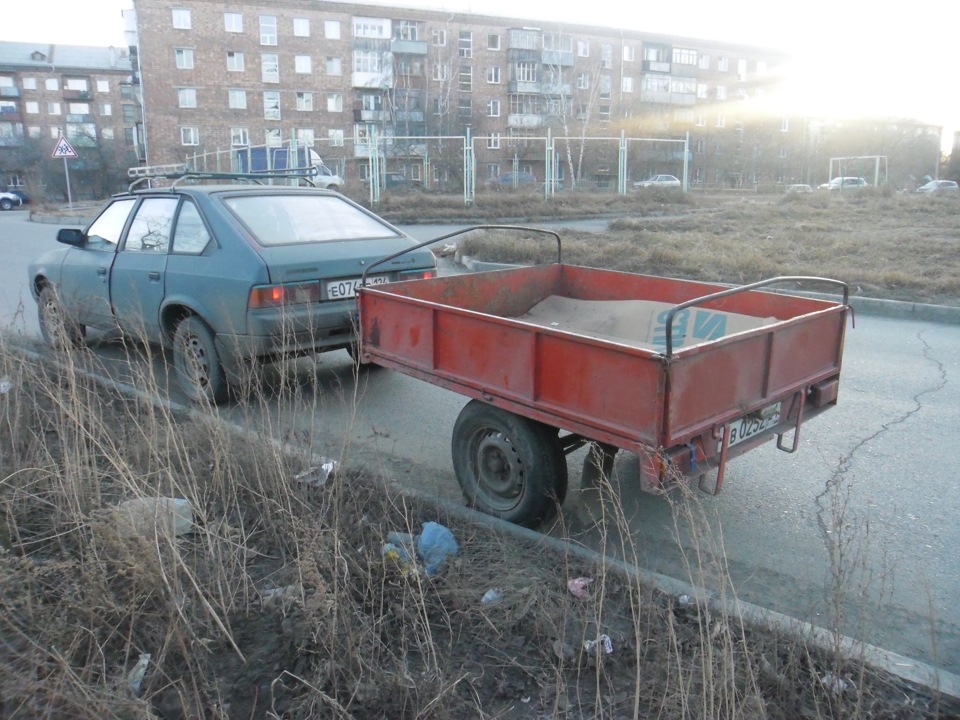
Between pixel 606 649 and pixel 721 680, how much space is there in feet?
1.64

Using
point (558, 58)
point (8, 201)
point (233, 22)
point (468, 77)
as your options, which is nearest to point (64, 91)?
point (8, 201)

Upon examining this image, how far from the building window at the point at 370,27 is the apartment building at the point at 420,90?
10 centimetres

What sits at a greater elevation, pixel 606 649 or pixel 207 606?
pixel 207 606

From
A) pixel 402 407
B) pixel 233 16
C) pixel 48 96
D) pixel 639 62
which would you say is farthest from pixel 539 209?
pixel 48 96

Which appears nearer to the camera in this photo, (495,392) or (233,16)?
(495,392)

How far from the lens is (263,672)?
2.84 m

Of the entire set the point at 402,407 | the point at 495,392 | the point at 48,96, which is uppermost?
the point at 48,96

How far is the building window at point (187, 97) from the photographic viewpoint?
57625 mm

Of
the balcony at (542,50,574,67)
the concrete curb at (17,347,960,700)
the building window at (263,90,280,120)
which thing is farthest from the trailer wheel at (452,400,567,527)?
the balcony at (542,50,574,67)

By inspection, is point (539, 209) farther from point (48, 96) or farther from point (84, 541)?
point (48, 96)

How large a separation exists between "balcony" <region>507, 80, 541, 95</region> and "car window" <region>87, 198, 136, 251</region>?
6249 cm

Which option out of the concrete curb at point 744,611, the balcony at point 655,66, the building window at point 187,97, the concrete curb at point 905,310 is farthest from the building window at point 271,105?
the concrete curb at point 744,611

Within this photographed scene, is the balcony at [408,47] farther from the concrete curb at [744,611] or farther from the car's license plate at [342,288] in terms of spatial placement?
the concrete curb at [744,611]

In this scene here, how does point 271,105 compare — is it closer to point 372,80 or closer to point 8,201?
point 372,80
